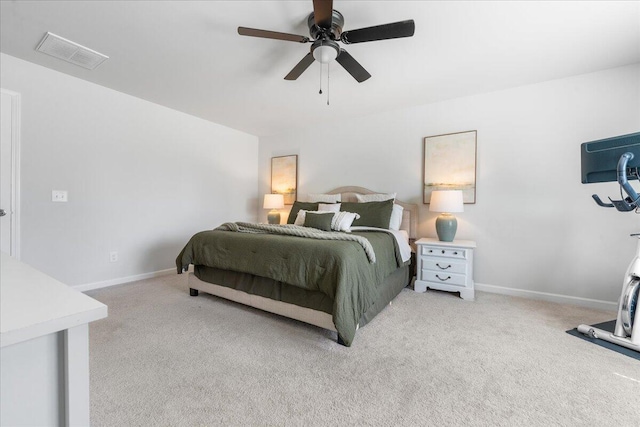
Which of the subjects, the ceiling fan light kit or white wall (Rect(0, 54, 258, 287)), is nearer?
the ceiling fan light kit

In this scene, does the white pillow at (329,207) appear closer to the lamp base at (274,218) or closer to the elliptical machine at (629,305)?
the lamp base at (274,218)

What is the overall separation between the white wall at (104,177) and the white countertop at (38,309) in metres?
2.68

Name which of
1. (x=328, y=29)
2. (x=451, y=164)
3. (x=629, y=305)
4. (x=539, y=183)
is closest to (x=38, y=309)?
(x=328, y=29)

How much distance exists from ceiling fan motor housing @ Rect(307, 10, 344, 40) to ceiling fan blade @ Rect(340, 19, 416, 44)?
10cm

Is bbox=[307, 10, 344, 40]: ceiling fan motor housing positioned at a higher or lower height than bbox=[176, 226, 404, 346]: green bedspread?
higher

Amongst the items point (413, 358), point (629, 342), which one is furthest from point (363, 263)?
point (629, 342)

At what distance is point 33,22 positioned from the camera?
200cm

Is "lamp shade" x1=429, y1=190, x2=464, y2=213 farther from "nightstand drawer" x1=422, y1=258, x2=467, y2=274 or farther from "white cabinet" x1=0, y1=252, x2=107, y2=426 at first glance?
"white cabinet" x1=0, y1=252, x2=107, y2=426

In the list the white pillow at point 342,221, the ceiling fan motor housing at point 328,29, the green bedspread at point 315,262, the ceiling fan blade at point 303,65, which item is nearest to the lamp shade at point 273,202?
the white pillow at point 342,221

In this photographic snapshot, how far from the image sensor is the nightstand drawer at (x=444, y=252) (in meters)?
2.87

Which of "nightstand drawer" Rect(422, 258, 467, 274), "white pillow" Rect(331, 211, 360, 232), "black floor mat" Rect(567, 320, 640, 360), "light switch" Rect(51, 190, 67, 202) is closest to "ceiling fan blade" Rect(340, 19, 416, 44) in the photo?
"white pillow" Rect(331, 211, 360, 232)

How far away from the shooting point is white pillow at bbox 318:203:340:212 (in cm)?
357

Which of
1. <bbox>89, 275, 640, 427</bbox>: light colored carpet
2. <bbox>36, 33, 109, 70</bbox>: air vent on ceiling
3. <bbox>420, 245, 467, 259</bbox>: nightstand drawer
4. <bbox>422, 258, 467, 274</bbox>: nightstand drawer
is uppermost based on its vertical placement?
<bbox>36, 33, 109, 70</bbox>: air vent on ceiling

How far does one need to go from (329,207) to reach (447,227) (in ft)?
4.82
